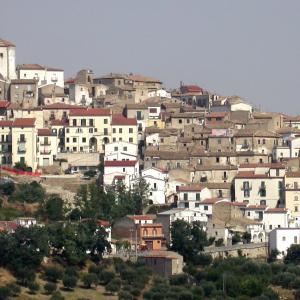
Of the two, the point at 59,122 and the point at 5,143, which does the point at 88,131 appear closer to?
the point at 59,122

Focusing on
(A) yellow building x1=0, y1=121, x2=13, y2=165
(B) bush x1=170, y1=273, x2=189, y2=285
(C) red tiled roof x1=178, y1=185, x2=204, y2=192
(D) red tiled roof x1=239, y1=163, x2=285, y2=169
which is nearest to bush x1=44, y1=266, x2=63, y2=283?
(B) bush x1=170, y1=273, x2=189, y2=285

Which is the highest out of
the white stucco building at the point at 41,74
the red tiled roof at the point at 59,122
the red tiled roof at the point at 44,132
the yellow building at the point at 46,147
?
the white stucco building at the point at 41,74

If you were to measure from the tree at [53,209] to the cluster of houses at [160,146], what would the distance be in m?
2.50

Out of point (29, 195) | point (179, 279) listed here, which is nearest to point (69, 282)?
point (179, 279)

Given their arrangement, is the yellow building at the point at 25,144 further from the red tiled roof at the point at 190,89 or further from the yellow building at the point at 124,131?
the red tiled roof at the point at 190,89

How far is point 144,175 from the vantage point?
3191 inches

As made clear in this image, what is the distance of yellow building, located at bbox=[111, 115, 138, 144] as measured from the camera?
284 feet

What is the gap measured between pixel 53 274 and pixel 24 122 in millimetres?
16929

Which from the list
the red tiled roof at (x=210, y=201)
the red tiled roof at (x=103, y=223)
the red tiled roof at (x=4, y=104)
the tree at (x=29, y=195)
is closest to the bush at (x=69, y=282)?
the red tiled roof at (x=103, y=223)

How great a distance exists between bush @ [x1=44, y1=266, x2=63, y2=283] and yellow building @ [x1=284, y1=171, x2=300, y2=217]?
50.2 ft

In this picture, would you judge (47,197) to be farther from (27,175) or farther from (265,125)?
(265,125)

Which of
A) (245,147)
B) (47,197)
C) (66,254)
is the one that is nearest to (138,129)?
(245,147)

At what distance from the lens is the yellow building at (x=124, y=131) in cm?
8662

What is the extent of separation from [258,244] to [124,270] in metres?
8.69
